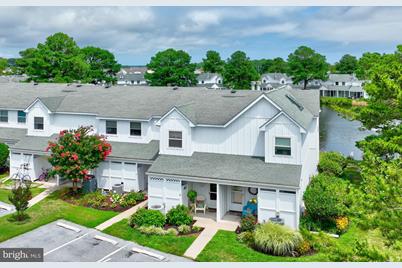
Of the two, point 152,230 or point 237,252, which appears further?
point 152,230

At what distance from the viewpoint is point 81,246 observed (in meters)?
18.3

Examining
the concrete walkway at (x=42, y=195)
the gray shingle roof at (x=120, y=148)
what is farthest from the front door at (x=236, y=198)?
the concrete walkway at (x=42, y=195)

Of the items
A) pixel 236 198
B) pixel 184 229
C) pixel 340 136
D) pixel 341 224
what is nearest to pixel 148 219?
pixel 184 229

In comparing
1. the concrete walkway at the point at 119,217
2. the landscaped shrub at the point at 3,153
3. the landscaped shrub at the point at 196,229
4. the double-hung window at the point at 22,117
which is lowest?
the landscaped shrub at the point at 196,229

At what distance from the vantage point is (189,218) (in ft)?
68.9

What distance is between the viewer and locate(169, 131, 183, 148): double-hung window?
80.8 ft

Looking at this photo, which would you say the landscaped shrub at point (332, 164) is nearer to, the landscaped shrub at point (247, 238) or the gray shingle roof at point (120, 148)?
the landscaped shrub at point (247, 238)

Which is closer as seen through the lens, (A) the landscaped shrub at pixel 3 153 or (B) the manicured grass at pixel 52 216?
(B) the manicured grass at pixel 52 216

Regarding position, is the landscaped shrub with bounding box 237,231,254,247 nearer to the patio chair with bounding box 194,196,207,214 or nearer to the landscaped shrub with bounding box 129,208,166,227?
the patio chair with bounding box 194,196,207,214

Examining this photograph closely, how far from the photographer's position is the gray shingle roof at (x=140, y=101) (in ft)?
82.9

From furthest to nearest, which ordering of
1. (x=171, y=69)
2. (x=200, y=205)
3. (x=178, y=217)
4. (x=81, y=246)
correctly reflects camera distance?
1. (x=171, y=69)
2. (x=200, y=205)
3. (x=178, y=217)
4. (x=81, y=246)

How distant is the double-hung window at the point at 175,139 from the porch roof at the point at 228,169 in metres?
0.81

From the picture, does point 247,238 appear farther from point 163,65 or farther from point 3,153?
point 163,65

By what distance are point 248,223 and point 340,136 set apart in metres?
37.1
